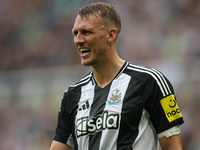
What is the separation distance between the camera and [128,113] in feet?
6.77

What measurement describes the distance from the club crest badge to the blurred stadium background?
3263mm

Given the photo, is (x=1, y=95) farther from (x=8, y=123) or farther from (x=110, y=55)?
(x=110, y=55)

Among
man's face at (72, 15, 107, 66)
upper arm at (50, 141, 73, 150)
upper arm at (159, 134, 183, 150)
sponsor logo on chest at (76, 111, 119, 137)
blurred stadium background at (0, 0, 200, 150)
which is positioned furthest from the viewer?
blurred stadium background at (0, 0, 200, 150)

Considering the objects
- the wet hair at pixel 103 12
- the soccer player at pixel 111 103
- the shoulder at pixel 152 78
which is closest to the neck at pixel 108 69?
the soccer player at pixel 111 103

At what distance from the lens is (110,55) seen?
2.30 m

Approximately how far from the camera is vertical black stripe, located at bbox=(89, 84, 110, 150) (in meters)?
2.13

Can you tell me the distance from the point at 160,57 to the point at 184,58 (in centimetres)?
48

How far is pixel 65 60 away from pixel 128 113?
4.65 metres

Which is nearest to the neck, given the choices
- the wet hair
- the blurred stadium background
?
the wet hair

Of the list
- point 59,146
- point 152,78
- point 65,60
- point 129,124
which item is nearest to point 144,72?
point 152,78

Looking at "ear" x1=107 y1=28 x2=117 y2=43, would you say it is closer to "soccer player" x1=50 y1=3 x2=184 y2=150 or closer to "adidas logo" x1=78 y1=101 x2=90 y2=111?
"soccer player" x1=50 y1=3 x2=184 y2=150

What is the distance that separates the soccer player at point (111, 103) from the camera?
2.04m

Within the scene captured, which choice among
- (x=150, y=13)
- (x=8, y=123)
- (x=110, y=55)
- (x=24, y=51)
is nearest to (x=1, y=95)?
(x=8, y=123)

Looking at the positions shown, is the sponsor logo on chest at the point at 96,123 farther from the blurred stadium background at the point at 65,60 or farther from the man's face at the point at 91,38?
the blurred stadium background at the point at 65,60
